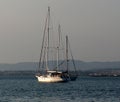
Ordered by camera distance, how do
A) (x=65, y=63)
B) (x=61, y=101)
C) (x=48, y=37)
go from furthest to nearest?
(x=65, y=63) < (x=48, y=37) < (x=61, y=101)

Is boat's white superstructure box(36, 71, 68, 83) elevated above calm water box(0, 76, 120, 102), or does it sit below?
above

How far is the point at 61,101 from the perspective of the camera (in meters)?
80.1

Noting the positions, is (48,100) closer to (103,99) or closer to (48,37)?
(103,99)

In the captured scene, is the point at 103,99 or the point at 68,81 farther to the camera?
the point at 68,81

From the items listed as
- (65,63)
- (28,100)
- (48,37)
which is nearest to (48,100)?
(28,100)

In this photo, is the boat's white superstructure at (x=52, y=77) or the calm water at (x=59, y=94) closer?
the calm water at (x=59, y=94)

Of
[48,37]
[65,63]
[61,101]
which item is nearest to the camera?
[61,101]

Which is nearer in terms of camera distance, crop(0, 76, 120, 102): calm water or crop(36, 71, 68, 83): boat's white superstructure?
crop(0, 76, 120, 102): calm water

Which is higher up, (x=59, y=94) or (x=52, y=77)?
(x=52, y=77)

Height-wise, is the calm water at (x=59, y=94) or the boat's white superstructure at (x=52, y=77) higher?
the boat's white superstructure at (x=52, y=77)

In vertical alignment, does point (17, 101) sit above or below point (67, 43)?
below

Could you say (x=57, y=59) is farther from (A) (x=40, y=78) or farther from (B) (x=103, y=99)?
(B) (x=103, y=99)

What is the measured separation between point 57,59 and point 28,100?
57968 mm

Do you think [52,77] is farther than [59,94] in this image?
Yes
